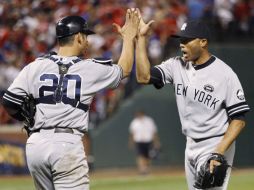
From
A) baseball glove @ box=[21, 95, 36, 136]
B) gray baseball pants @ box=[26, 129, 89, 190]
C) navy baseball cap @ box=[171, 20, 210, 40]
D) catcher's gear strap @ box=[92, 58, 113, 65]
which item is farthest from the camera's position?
Result: navy baseball cap @ box=[171, 20, 210, 40]

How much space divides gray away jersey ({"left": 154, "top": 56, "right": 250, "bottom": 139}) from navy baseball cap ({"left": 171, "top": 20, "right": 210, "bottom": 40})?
248mm

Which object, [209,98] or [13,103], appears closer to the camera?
[13,103]

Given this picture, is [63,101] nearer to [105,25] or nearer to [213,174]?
[213,174]

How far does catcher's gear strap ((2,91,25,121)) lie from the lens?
6.36m

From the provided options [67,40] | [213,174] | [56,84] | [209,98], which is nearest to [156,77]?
[209,98]

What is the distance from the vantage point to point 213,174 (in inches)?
267

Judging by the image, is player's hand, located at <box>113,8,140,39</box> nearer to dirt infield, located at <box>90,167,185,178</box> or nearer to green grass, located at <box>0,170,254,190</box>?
green grass, located at <box>0,170,254,190</box>

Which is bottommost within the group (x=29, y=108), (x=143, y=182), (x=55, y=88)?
(x=143, y=182)

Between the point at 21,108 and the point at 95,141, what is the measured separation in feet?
49.1

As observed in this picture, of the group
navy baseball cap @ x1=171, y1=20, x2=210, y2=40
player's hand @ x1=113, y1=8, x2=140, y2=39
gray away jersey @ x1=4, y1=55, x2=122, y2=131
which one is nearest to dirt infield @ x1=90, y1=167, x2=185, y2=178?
navy baseball cap @ x1=171, y1=20, x2=210, y2=40

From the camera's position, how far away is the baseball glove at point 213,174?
6785 millimetres

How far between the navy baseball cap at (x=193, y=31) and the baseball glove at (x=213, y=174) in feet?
3.55

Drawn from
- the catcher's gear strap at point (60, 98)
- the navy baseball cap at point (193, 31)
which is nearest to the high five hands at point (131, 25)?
the navy baseball cap at point (193, 31)

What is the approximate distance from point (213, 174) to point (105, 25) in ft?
46.9
